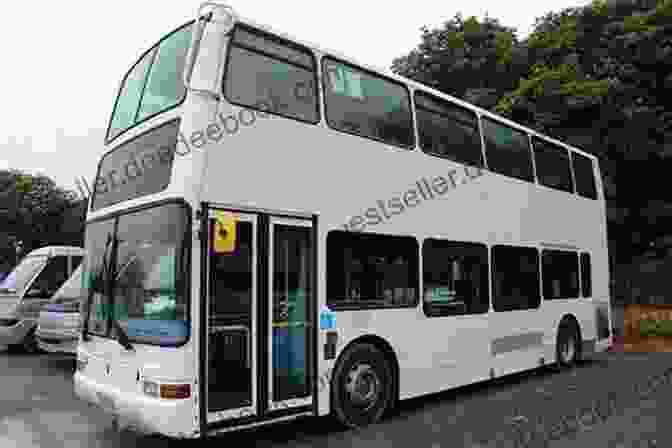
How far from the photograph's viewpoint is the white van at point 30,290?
13.5 m

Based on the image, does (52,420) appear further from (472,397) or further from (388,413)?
(472,397)

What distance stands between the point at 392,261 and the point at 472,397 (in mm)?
2789

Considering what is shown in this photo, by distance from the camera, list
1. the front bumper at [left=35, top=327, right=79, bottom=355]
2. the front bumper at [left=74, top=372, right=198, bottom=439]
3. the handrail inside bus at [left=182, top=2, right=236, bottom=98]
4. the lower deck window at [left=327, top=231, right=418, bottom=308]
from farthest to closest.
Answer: the front bumper at [left=35, top=327, right=79, bottom=355] → the lower deck window at [left=327, top=231, right=418, bottom=308] → the handrail inside bus at [left=182, top=2, right=236, bottom=98] → the front bumper at [left=74, top=372, right=198, bottom=439]

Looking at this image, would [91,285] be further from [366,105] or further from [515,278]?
[515,278]

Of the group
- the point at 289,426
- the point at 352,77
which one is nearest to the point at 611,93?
the point at 352,77

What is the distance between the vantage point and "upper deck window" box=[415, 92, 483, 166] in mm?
8086

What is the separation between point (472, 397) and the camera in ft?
28.1

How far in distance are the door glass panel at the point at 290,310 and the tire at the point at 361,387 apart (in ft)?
1.72

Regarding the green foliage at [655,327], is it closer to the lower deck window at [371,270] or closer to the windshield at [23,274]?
the lower deck window at [371,270]

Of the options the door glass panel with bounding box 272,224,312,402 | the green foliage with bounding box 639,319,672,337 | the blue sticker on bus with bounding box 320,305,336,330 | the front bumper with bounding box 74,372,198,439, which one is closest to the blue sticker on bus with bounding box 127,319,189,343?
the front bumper with bounding box 74,372,198,439

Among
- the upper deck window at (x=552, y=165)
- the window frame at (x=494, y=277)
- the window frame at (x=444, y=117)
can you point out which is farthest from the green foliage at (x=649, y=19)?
the window frame at (x=444, y=117)

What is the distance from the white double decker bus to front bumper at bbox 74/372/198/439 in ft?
0.05

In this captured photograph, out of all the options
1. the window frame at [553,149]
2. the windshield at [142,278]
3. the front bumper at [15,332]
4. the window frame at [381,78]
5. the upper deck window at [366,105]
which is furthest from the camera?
the front bumper at [15,332]

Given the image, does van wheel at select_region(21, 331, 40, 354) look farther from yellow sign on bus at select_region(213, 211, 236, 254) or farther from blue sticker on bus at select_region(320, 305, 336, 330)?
yellow sign on bus at select_region(213, 211, 236, 254)
